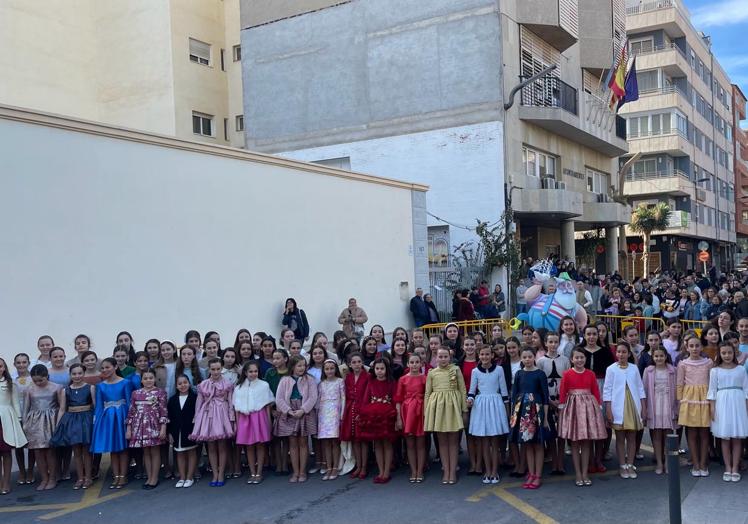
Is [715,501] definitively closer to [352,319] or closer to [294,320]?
[294,320]

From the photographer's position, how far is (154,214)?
11.9m

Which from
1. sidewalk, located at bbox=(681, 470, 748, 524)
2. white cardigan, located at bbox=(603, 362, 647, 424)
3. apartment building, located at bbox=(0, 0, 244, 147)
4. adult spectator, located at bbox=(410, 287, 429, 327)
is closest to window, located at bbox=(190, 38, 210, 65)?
apartment building, located at bbox=(0, 0, 244, 147)

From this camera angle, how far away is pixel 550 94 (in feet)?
79.6

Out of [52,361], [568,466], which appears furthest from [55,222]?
[568,466]

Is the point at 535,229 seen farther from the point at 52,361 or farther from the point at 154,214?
the point at 52,361

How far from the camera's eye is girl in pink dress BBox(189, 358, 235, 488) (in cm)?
762

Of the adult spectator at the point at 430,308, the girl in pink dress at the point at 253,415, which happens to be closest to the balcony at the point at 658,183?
the adult spectator at the point at 430,308

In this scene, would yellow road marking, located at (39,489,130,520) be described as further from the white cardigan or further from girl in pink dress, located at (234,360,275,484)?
the white cardigan

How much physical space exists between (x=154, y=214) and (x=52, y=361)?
4.23 metres

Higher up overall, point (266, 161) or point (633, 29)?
point (633, 29)

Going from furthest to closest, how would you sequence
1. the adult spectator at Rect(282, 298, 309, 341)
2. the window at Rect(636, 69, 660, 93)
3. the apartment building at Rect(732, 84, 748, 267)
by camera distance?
the apartment building at Rect(732, 84, 748, 267) < the window at Rect(636, 69, 660, 93) < the adult spectator at Rect(282, 298, 309, 341)

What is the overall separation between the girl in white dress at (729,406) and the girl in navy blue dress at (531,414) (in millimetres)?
1668

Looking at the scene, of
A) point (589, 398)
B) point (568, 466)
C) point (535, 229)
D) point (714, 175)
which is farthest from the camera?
point (714, 175)

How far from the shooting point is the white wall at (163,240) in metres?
10.1
